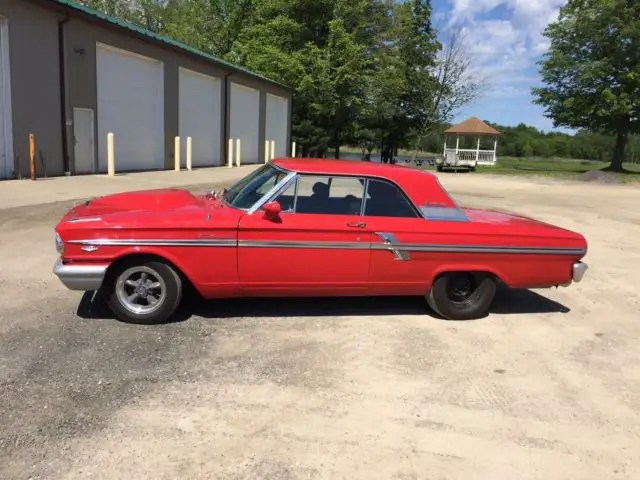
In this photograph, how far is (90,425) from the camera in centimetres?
314

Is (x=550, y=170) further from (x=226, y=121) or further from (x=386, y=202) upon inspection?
(x=386, y=202)

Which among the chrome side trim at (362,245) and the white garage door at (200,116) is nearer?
the chrome side trim at (362,245)

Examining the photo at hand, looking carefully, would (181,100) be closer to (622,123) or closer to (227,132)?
(227,132)

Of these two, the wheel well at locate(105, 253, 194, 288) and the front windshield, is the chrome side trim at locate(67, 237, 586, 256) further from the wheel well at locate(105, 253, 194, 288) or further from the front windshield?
the front windshield

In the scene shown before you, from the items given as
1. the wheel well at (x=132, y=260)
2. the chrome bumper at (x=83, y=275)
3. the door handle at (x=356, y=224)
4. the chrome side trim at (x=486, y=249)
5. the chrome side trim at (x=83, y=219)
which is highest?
the door handle at (x=356, y=224)

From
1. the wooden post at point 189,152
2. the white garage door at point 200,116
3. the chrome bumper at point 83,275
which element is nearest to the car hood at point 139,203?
the chrome bumper at point 83,275

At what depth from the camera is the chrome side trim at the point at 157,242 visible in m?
4.45

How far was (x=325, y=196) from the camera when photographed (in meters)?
5.00

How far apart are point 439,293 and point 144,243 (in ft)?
8.99

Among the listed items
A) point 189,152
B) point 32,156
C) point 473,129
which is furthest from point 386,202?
point 473,129

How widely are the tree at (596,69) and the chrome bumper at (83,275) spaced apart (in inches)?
1397

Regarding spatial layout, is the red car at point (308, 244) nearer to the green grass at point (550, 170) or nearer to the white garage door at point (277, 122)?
the white garage door at point (277, 122)

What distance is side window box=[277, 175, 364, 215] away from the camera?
490 cm

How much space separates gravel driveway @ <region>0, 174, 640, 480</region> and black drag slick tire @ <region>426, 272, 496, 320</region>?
19cm
